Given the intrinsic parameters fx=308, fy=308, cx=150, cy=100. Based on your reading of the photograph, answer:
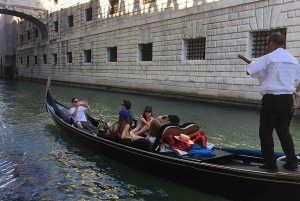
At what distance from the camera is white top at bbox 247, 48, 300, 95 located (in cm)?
275

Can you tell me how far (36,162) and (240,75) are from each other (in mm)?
7388

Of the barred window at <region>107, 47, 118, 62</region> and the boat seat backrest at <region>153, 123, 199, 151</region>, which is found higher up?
the barred window at <region>107, 47, 118, 62</region>

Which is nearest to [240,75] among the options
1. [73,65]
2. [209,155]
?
[209,155]

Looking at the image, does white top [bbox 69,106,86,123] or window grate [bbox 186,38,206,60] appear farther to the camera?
window grate [bbox 186,38,206,60]

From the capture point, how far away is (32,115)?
8.71m

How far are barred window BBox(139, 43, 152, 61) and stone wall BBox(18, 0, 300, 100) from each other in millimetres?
243

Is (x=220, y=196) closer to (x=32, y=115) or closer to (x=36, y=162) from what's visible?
(x=36, y=162)

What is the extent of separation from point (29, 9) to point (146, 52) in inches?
556

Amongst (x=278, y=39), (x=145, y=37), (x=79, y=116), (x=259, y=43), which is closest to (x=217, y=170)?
(x=278, y=39)

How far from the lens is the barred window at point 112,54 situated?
17075mm

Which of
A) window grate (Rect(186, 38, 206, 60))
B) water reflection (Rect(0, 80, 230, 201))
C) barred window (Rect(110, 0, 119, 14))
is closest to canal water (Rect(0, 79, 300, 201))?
water reflection (Rect(0, 80, 230, 201))

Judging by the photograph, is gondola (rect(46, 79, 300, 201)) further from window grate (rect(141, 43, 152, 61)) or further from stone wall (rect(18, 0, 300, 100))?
window grate (rect(141, 43, 152, 61))

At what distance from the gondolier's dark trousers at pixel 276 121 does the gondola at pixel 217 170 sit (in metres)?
0.17

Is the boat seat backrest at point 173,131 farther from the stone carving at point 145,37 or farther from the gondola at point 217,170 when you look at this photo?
the stone carving at point 145,37
